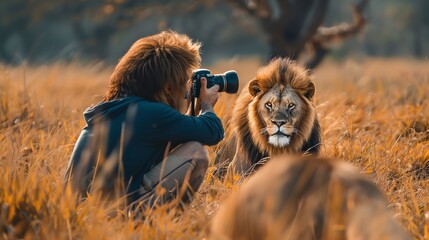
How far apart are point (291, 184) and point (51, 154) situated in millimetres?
1957

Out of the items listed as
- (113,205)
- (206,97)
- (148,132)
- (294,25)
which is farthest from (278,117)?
(294,25)

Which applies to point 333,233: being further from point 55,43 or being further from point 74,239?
point 55,43

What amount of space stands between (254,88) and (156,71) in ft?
3.48

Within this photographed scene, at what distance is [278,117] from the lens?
4578mm

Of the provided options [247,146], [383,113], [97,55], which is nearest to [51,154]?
[247,146]

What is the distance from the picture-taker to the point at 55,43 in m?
44.8

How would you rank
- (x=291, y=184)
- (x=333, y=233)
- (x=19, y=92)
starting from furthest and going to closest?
(x=19, y=92) < (x=291, y=184) < (x=333, y=233)

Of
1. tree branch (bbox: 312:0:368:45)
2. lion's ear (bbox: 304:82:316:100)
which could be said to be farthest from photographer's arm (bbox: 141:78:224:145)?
tree branch (bbox: 312:0:368:45)

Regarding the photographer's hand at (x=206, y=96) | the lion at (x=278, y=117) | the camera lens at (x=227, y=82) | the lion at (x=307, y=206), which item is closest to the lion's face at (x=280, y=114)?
the lion at (x=278, y=117)

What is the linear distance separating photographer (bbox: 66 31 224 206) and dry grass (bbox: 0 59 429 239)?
131mm

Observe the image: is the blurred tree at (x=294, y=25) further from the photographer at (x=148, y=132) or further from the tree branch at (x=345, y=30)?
the photographer at (x=148, y=132)

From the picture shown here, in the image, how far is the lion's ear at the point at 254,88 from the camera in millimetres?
4758

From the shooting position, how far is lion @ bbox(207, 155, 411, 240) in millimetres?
2486

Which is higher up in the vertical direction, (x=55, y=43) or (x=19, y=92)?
(x=19, y=92)
